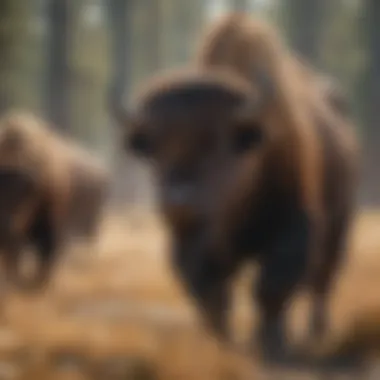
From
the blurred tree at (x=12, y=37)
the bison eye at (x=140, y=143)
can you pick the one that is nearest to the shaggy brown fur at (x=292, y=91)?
the bison eye at (x=140, y=143)

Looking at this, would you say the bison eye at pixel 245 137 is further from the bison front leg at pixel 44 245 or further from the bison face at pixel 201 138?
the bison front leg at pixel 44 245

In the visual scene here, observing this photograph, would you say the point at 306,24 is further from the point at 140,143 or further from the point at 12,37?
the point at 12,37

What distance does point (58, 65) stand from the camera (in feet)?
3.96

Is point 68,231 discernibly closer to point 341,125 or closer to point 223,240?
point 223,240

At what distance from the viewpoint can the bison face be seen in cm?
106

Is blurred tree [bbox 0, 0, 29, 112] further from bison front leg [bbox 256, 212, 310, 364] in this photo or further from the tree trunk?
bison front leg [bbox 256, 212, 310, 364]

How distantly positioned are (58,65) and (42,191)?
161mm

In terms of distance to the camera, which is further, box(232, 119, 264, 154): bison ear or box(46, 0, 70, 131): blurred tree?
box(46, 0, 70, 131): blurred tree

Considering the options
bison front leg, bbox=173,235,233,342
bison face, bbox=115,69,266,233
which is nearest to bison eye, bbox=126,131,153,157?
bison face, bbox=115,69,266,233

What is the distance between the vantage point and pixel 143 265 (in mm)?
1123

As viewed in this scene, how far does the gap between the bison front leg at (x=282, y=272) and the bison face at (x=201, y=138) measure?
0.24 ft

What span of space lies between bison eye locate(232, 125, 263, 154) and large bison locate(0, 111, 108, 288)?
0.17 metres

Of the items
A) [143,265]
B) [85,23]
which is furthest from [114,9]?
[143,265]

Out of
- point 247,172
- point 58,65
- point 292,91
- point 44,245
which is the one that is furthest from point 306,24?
point 44,245
